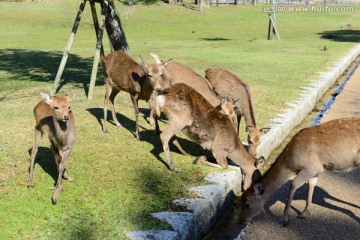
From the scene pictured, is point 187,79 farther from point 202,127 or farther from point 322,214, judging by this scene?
point 322,214

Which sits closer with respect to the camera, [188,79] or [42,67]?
[188,79]

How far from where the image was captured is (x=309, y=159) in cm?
523

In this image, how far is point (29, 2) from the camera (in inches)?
1895

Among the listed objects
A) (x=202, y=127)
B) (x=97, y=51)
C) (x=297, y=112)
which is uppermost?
(x=97, y=51)

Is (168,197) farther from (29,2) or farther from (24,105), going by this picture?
(29,2)

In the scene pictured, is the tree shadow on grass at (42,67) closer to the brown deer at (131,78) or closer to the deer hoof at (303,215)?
the brown deer at (131,78)

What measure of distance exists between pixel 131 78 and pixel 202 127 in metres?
2.34

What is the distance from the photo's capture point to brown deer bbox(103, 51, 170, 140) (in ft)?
25.9

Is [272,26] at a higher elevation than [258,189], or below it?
below

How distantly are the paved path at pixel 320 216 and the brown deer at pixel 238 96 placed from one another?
101 centimetres

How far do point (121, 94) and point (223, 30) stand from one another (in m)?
25.3

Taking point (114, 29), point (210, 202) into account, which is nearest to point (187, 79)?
point (210, 202)

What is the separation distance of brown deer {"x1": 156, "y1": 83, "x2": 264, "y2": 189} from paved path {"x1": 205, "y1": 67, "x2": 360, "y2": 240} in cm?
70

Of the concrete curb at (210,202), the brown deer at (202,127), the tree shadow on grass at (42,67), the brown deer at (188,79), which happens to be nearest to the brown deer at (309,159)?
the concrete curb at (210,202)
